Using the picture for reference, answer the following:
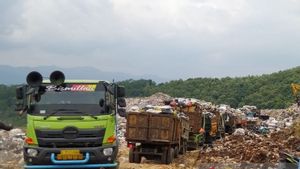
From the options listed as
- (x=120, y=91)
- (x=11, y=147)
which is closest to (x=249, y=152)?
(x=120, y=91)

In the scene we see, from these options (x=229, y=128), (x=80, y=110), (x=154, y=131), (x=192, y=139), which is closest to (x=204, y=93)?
(x=229, y=128)

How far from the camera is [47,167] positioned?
35.8ft

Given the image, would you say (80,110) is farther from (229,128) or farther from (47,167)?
(229,128)

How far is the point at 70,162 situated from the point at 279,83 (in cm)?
6753

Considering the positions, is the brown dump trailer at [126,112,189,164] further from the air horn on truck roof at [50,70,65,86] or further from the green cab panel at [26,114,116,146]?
the green cab panel at [26,114,116,146]

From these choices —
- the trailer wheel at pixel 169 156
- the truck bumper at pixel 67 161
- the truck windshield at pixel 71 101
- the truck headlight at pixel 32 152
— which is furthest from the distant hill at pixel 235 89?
the truck headlight at pixel 32 152

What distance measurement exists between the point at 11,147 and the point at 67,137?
11528mm

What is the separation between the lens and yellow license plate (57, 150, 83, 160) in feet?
35.8

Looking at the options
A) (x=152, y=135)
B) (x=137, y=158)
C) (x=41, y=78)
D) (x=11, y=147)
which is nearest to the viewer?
(x=41, y=78)

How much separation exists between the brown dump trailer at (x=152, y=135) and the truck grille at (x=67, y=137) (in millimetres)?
6300

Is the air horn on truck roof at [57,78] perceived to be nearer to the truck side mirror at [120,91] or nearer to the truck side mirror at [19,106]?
the truck side mirror at [19,106]

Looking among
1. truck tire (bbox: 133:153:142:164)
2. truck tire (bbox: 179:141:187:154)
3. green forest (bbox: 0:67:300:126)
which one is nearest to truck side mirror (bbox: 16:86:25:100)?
truck tire (bbox: 133:153:142:164)

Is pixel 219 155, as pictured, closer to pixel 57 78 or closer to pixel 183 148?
pixel 183 148

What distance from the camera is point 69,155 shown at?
35.8 ft
